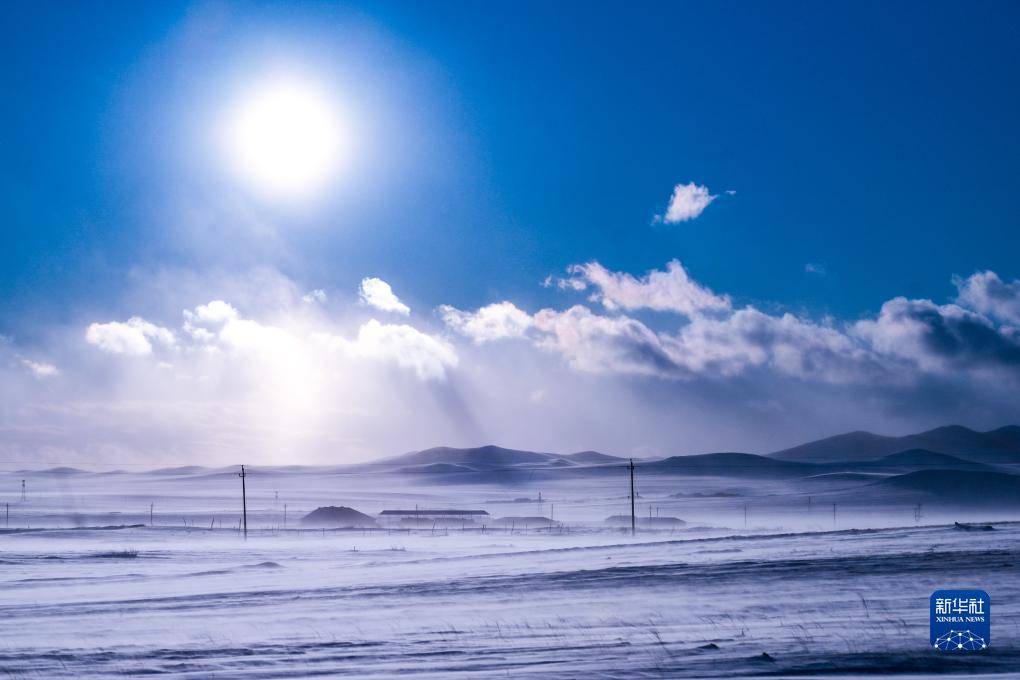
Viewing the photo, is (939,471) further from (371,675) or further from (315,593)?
(371,675)

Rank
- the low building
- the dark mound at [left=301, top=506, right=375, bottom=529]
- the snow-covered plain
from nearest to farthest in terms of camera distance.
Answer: the snow-covered plain
the dark mound at [left=301, top=506, right=375, bottom=529]
the low building

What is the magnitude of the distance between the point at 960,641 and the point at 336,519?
62008 millimetres

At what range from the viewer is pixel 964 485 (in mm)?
108875

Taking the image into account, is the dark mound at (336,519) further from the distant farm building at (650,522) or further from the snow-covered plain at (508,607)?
the snow-covered plain at (508,607)

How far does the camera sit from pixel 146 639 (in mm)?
14391

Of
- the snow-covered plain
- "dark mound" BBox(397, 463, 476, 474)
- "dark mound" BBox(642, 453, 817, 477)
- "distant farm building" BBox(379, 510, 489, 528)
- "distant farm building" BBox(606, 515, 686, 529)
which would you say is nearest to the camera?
the snow-covered plain

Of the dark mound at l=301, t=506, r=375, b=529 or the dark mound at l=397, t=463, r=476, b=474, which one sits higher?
the dark mound at l=301, t=506, r=375, b=529

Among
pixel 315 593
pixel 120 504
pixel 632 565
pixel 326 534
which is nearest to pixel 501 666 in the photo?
pixel 315 593

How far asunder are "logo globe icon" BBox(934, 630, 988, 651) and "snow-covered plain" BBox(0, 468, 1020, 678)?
9.0 inches

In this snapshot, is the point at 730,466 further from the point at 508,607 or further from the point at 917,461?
the point at 508,607

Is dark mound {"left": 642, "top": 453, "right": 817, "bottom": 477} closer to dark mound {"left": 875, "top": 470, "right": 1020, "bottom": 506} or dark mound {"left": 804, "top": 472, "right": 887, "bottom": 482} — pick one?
dark mound {"left": 804, "top": 472, "right": 887, "bottom": 482}

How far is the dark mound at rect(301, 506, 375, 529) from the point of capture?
68188 mm

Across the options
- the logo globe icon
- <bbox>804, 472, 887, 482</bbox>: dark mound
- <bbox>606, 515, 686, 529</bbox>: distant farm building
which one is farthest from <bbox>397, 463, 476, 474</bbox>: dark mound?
the logo globe icon

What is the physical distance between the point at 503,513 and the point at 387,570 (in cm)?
6896
